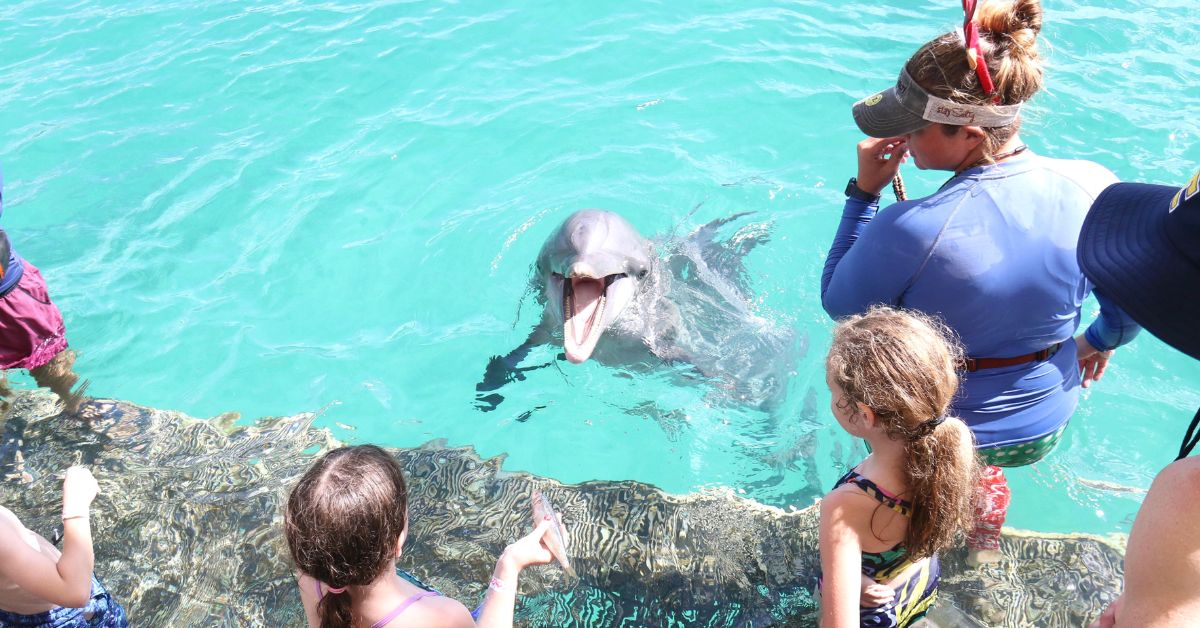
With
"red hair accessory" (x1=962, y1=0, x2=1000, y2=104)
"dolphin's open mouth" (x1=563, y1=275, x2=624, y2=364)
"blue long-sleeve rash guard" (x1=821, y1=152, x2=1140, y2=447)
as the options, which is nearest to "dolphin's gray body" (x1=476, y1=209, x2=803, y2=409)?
"dolphin's open mouth" (x1=563, y1=275, x2=624, y2=364)

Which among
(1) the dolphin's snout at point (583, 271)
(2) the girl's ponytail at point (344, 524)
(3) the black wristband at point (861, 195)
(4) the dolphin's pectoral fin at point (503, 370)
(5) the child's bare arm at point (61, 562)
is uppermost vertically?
(3) the black wristband at point (861, 195)

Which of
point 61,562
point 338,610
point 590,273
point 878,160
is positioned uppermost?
point 878,160

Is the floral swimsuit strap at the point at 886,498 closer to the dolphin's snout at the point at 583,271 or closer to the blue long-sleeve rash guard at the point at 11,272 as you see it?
the dolphin's snout at the point at 583,271

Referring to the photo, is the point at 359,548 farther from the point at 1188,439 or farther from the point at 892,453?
the point at 1188,439

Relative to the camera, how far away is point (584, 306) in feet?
16.7

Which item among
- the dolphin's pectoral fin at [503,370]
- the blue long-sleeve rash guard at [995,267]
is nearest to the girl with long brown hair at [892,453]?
the blue long-sleeve rash guard at [995,267]

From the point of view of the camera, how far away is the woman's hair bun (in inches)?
101

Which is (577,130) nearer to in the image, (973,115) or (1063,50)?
(1063,50)

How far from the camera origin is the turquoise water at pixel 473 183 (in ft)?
17.0

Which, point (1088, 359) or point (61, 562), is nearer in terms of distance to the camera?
point (61, 562)

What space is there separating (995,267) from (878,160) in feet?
2.49

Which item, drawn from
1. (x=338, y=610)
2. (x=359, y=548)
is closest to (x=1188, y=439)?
(x=359, y=548)

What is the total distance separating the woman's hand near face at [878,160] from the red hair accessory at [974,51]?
1.80 ft

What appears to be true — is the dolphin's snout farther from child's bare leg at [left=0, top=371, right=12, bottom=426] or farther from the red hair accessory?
child's bare leg at [left=0, top=371, right=12, bottom=426]
